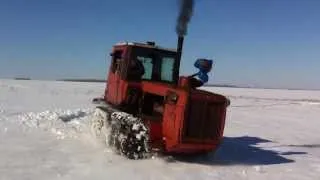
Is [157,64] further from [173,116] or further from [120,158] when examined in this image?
[120,158]

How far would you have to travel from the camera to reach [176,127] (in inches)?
338

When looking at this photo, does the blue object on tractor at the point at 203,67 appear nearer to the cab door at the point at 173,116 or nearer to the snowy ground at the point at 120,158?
the cab door at the point at 173,116

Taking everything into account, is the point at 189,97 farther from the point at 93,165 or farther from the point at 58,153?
the point at 58,153

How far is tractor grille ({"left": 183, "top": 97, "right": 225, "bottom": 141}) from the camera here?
859 centimetres

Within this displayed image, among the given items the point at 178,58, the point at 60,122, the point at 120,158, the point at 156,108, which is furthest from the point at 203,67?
the point at 60,122

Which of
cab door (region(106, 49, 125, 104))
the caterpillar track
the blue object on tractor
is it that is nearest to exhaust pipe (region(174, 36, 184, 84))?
the blue object on tractor

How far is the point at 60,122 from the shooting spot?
1470cm

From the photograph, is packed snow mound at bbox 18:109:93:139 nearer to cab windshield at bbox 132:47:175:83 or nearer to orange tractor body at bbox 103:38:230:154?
orange tractor body at bbox 103:38:230:154

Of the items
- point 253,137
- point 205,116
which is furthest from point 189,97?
point 253,137

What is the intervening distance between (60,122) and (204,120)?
7114mm

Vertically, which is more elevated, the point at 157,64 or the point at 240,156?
the point at 157,64

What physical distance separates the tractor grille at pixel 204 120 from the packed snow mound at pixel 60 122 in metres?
4.36

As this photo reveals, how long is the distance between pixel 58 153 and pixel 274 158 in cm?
448

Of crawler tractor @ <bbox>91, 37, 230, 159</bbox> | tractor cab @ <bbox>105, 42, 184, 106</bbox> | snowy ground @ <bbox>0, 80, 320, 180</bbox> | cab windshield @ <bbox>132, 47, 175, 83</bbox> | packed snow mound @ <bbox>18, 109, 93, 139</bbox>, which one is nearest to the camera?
snowy ground @ <bbox>0, 80, 320, 180</bbox>
